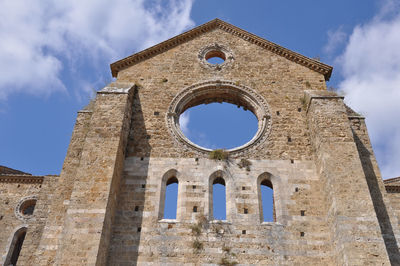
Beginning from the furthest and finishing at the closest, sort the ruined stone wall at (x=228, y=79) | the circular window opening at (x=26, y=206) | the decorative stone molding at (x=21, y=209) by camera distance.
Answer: the circular window opening at (x=26, y=206)
the decorative stone molding at (x=21, y=209)
the ruined stone wall at (x=228, y=79)

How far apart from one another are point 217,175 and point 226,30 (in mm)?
6958

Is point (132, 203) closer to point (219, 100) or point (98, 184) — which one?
point (98, 184)

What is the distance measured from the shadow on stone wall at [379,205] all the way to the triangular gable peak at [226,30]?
3247 millimetres

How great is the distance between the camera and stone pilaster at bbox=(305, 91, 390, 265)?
8.51m

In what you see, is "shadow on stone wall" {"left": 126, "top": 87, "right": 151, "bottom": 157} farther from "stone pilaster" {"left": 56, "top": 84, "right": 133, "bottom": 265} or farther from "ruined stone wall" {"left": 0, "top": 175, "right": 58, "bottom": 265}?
"ruined stone wall" {"left": 0, "top": 175, "right": 58, "bottom": 265}

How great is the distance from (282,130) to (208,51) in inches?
178

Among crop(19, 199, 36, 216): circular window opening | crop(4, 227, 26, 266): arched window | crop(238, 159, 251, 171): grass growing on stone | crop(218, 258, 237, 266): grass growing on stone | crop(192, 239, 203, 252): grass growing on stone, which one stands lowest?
crop(218, 258, 237, 266): grass growing on stone

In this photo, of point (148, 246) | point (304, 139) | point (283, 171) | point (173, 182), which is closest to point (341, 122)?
point (304, 139)

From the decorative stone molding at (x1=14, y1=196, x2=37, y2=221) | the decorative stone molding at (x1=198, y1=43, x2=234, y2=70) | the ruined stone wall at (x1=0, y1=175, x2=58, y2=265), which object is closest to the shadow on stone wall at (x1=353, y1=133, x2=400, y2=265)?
the decorative stone molding at (x1=198, y1=43, x2=234, y2=70)

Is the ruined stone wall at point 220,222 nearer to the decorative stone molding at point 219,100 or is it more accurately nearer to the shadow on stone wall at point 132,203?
the shadow on stone wall at point 132,203

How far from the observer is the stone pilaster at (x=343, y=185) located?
8.51 metres

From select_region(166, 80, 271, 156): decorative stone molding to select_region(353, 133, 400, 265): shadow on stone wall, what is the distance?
298cm

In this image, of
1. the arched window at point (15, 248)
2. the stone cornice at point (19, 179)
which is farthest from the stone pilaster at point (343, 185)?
the arched window at point (15, 248)

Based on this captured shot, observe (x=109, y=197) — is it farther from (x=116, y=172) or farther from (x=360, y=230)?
(x=360, y=230)
